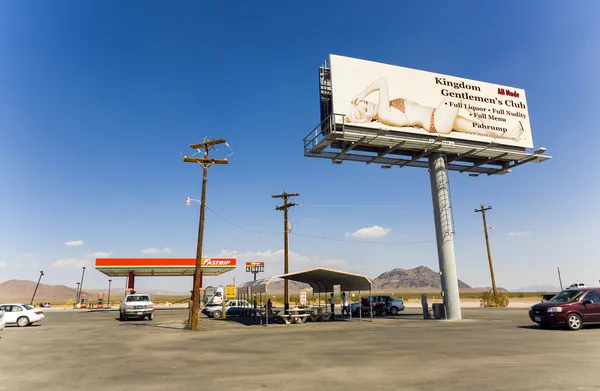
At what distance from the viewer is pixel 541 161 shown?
2819cm

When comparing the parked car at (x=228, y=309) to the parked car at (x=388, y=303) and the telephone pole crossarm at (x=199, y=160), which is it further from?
the telephone pole crossarm at (x=199, y=160)

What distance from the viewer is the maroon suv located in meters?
16.4

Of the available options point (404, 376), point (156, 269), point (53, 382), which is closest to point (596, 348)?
point (404, 376)

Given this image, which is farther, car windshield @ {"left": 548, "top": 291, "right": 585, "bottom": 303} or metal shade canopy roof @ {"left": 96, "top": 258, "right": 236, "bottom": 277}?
metal shade canopy roof @ {"left": 96, "top": 258, "right": 236, "bottom": 277}

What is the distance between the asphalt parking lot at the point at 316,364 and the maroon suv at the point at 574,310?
1195 mm

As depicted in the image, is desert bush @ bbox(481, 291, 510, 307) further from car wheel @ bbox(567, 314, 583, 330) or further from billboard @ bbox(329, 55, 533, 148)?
car wheel @ bbox(567, 314, 583, 330)

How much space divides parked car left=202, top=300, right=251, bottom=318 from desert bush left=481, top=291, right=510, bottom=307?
28228 mm

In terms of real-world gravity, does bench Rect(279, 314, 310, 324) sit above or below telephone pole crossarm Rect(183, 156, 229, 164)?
below

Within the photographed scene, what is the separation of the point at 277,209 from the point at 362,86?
20.2m

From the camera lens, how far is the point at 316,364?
31.7 ft

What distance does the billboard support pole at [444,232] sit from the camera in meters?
24.3

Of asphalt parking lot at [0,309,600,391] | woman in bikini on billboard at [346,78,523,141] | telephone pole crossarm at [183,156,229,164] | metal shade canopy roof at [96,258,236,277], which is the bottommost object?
asphalt parking lot at [0,309,600,391]

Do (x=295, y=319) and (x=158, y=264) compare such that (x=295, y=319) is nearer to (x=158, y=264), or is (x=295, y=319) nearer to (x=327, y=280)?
(x=327, y=280)

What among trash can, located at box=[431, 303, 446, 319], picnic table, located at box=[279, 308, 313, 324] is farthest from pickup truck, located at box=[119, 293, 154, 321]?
trash can, located at box=[431, 303, 446, 319]
